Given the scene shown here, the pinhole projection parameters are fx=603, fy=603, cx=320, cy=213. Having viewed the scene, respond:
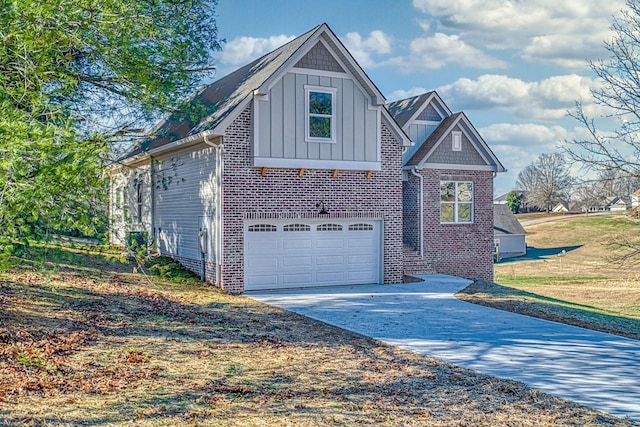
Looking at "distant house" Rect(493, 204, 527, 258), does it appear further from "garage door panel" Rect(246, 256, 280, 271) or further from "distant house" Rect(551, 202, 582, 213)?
"distant house" Rect(551, 202, 582, 213)

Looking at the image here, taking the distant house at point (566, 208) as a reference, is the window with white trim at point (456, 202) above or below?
below

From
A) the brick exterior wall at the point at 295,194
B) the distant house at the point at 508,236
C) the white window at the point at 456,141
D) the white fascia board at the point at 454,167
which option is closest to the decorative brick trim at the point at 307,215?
the brick exterior wall at the point at 295,194

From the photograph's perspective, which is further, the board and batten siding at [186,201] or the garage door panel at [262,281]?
the board and batten siding at [186,201]

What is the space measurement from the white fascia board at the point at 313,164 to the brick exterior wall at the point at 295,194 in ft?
0.72

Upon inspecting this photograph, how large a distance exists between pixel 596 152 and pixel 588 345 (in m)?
8.08

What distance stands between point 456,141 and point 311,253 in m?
9.01

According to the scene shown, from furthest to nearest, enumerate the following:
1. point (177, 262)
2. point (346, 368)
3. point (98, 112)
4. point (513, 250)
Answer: point (513, 250) → point (177, 262) → point (98, 112) → point (346, 368)

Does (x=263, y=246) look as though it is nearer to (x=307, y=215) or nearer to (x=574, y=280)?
(x=307, y=215)

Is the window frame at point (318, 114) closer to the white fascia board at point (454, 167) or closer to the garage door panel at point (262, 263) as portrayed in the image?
the garage door panel at point (262, 263)

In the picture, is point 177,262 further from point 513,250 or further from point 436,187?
point 513,250

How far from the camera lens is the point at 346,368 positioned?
9.02 meters

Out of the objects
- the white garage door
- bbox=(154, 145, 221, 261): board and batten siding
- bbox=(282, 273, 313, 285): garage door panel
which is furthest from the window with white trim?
bbox=(154, 145, 221, 261): board and batten siding

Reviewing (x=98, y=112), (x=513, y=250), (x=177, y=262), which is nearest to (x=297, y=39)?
(x=98, y=112)

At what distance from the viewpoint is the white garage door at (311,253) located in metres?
16.9
